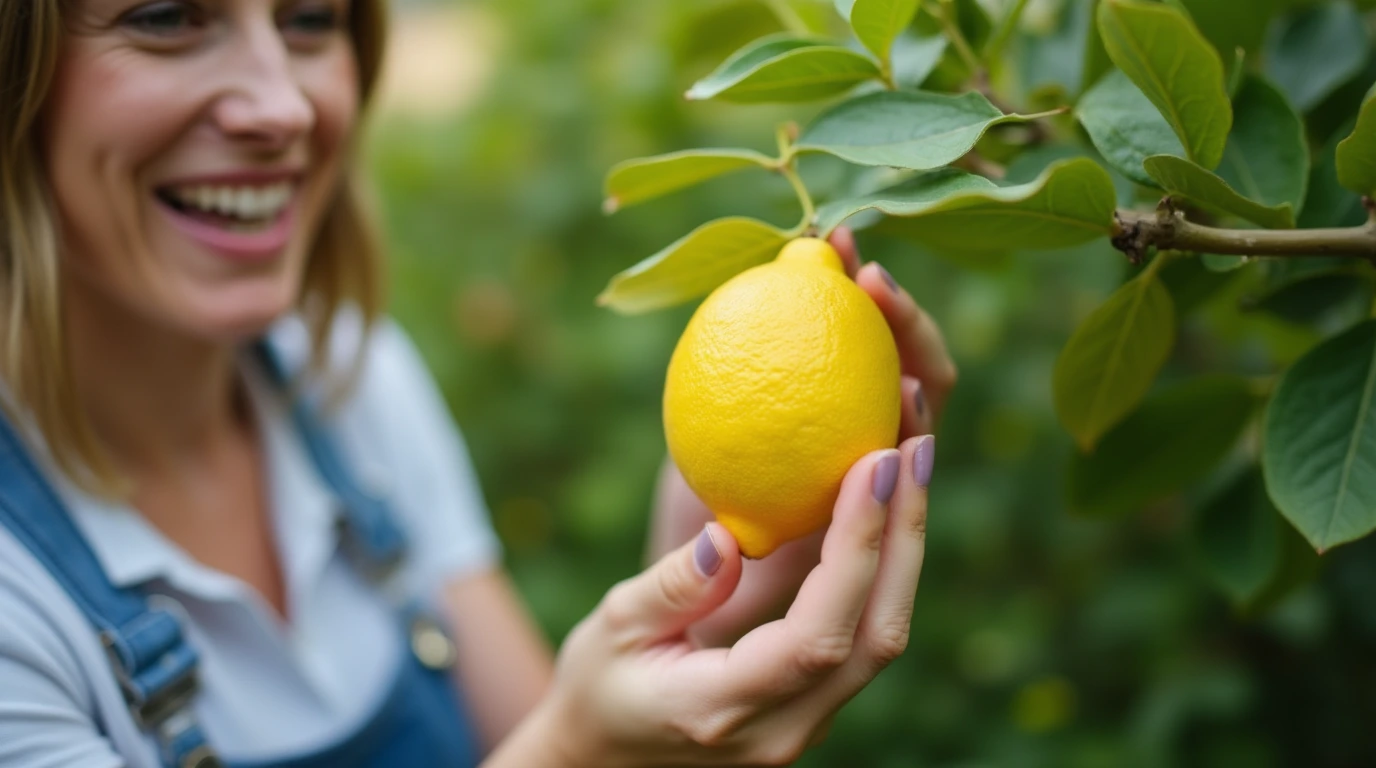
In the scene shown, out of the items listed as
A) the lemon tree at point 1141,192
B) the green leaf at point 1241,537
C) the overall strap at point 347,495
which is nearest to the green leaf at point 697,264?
the lemon tree at point 1141,192

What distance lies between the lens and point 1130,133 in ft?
2.17

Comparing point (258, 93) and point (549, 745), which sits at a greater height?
point (258, 93)

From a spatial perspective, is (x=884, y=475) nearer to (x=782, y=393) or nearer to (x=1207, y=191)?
(x=782, y=393)

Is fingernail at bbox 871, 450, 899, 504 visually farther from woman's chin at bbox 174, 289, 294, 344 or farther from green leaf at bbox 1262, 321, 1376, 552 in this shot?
woman's chin at bbox 174, 289, 294, 344

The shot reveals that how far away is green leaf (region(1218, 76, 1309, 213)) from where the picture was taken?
2.27 feet

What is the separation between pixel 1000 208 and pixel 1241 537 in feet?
1.44

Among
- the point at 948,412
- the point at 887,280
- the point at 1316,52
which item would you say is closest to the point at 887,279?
the point at 887,280

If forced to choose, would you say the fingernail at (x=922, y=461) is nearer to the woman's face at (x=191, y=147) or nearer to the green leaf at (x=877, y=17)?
the green leaf at (x=877, y=17)

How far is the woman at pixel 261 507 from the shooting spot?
2.51 feet

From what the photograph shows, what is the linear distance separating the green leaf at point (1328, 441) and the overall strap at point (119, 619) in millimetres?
909

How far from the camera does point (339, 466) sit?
136 cm

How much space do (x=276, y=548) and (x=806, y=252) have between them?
33.4 inches

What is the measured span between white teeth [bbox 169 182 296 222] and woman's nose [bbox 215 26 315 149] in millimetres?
62

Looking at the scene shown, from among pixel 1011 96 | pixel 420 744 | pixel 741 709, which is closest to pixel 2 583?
pixel 420 744
